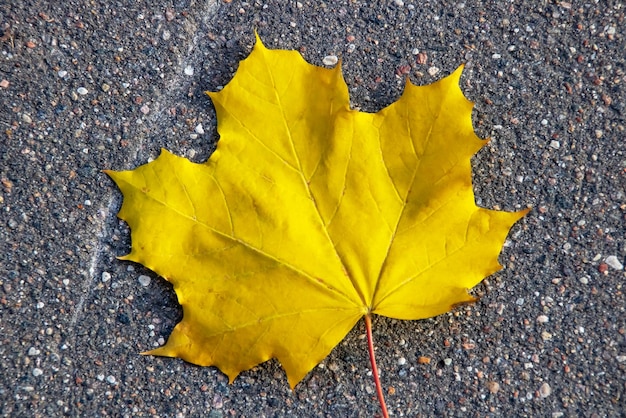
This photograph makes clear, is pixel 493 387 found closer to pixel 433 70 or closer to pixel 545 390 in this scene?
pixel 545 390

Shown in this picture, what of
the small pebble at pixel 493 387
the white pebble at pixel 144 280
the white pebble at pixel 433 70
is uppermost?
the white pebble at pixel 433 70

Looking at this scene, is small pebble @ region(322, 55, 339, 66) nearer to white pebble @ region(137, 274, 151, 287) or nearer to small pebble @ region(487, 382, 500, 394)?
white pebble @ region(137, 274, 151, 287)

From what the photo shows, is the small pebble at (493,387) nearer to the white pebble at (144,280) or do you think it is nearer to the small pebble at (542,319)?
the small pebble at (542,319)

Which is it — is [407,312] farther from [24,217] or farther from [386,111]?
[24,217]

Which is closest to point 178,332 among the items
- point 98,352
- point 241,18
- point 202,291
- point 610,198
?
point 202,291

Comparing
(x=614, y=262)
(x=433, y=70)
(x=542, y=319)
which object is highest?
(x=433, y=70)

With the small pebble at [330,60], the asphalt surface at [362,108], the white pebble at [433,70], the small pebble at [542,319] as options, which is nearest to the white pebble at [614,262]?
the asphalt surface at [362,108]

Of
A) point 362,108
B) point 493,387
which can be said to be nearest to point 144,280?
point 362,108

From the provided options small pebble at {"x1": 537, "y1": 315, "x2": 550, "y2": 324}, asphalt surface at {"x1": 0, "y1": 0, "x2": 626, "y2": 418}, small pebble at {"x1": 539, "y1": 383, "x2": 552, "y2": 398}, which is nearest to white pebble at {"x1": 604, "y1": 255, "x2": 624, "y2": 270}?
asphalt surface at {"x1": 0, "y1": 0, "x2": 626, "y2": 418}
